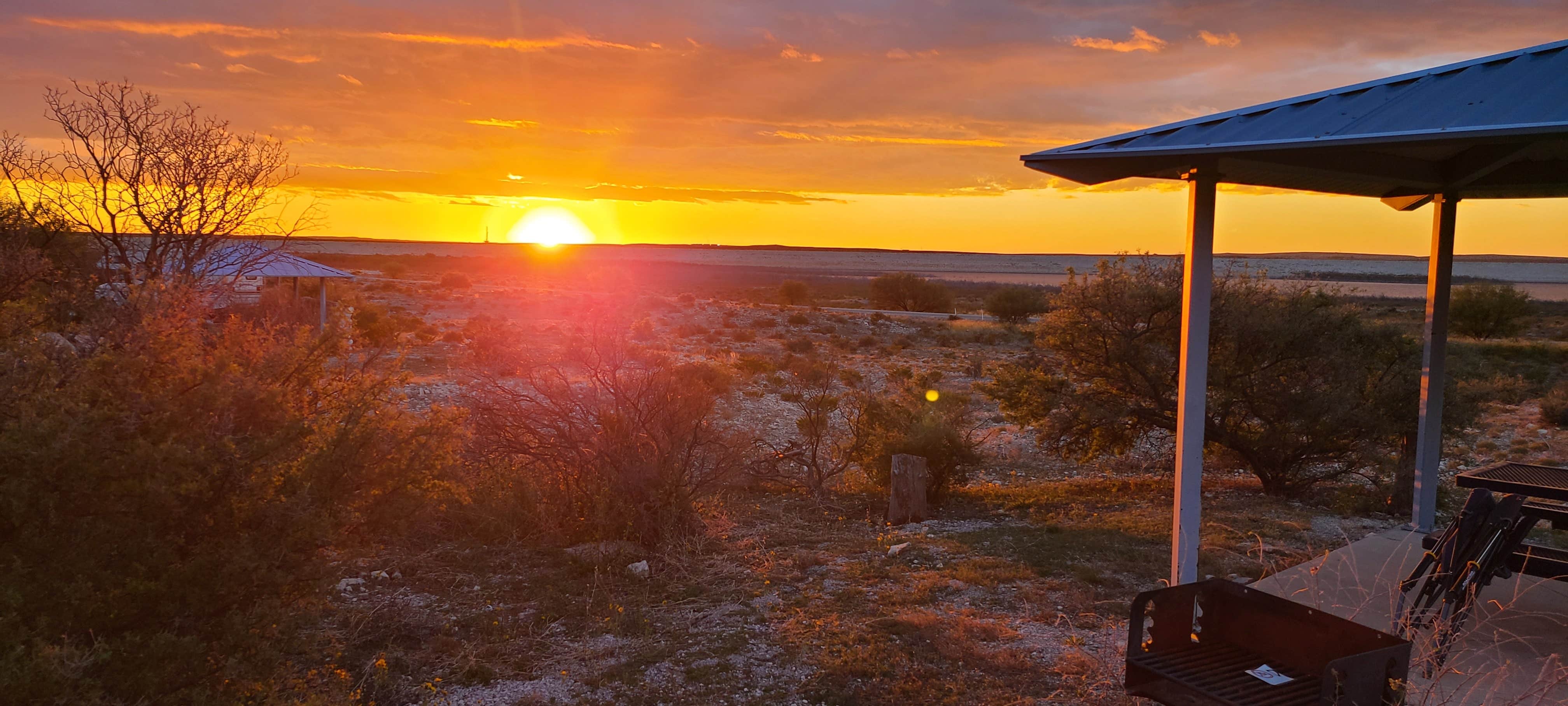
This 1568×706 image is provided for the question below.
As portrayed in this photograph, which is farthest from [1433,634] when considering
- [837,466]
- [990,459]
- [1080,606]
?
[990,459]

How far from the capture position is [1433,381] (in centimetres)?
627

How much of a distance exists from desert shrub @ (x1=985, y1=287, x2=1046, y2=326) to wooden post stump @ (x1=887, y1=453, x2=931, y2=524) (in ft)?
110

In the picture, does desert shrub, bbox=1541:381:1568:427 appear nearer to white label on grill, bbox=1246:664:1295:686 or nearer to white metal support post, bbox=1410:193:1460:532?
white metal support post, bbox=1410:193:1460:532

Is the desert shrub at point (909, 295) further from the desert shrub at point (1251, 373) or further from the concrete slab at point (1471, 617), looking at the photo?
the concrete slab at point (1471, 617)

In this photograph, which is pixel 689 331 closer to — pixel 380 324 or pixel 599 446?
pixel 380 324

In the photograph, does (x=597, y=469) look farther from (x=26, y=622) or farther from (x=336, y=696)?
(x=26, y=622)

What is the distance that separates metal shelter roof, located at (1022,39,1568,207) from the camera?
3338 mm

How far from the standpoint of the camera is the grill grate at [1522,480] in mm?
4434

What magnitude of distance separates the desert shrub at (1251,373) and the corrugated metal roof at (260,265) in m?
9.43

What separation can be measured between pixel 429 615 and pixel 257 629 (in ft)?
7.54

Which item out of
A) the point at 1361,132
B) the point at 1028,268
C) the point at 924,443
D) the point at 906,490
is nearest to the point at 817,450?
the point at 924,443

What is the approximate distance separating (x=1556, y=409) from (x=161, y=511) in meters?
20.9

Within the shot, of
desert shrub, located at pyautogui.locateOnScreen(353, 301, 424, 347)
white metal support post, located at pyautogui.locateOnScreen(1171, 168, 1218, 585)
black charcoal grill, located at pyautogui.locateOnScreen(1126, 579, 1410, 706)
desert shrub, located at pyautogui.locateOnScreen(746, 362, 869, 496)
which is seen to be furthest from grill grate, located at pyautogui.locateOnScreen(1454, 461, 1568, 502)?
desert shrub, located at pyautogui.locateOnScreen(353, 301, 424, 347)

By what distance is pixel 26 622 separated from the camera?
110 inches
